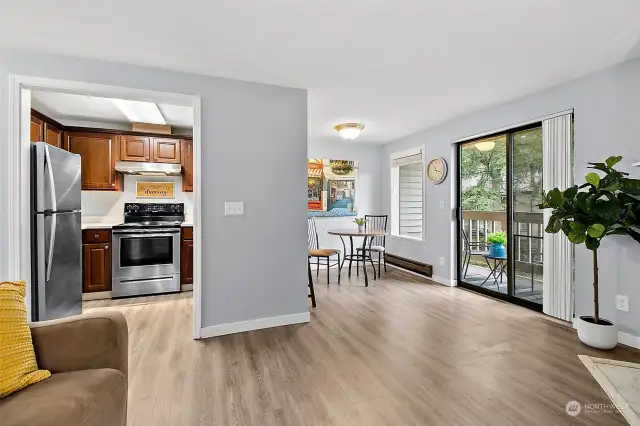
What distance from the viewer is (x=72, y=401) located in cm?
115

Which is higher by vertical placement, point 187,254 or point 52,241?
point 52,241

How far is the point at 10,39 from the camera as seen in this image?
7.66 feet

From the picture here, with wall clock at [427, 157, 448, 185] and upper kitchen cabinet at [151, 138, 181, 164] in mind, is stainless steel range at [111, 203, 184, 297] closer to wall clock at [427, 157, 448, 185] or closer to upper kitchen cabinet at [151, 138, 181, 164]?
upper kitchen cabinet at [151, 138, 181, 164]

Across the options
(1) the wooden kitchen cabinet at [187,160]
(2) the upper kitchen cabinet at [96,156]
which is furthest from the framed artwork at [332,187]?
(2) the upper kitchen cabinet at [96,156]

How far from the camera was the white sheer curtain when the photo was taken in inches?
127

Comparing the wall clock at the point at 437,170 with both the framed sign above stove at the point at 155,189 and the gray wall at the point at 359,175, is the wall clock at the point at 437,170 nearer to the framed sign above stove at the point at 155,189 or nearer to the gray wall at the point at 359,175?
the gray wall at the point at 359,175

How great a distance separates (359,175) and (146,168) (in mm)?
3597

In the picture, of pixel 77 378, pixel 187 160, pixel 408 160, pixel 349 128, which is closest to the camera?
pixel 77 378

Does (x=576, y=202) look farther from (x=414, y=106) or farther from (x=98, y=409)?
(x=98, y=409)

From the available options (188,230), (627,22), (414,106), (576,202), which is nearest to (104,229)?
(188,230)

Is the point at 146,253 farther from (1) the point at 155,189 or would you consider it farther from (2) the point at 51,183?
(2) the point at 51,183

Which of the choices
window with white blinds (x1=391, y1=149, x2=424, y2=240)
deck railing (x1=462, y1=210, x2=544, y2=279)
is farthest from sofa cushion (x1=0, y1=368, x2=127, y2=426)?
window with white blinds (x1=391, y1=149, x2=424, y2=240)

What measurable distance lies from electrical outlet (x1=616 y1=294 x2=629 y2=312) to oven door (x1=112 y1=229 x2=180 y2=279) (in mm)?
4708

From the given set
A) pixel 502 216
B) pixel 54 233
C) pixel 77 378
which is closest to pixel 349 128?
pixel 502 216
